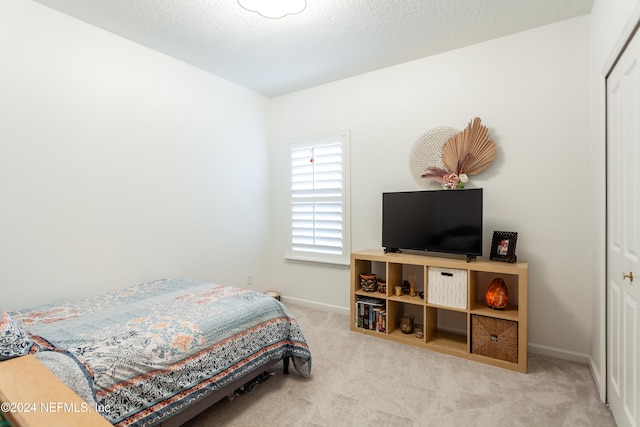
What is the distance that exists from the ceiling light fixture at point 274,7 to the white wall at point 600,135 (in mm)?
1823

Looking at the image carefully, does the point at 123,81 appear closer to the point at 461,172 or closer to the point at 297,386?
the point at 297,386

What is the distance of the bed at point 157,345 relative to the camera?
1397 mm

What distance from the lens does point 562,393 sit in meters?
2.09

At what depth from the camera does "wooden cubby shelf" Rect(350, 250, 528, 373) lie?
2.42 metres

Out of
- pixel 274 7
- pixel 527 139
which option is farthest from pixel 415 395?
pixel 274 7

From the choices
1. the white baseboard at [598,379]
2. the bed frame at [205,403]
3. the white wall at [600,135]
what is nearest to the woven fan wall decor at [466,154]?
the white wall at [600,135]

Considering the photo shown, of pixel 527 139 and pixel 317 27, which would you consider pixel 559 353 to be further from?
pixel 317 27

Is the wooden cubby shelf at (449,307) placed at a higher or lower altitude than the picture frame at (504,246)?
lower

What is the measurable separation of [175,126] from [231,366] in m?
2.35

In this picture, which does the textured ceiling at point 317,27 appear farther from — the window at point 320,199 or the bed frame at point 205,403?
the bed frame at point 205,403

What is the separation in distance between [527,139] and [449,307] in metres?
1.57

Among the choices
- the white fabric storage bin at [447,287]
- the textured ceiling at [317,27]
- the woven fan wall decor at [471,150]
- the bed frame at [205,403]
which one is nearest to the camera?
the bed frame at [205,403]

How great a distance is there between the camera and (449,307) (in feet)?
8.74

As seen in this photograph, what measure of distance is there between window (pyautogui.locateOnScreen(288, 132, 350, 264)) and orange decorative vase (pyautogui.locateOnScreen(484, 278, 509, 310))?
4.98 ft
